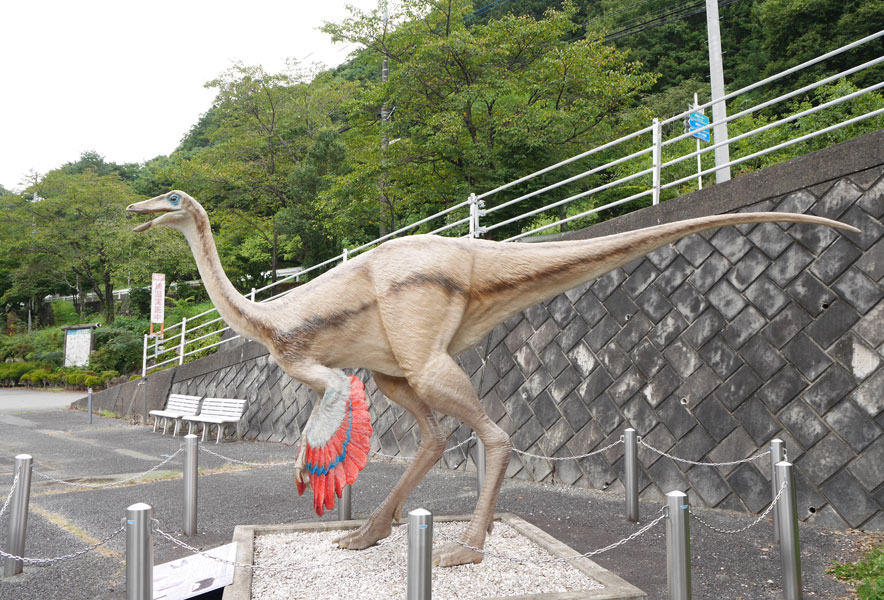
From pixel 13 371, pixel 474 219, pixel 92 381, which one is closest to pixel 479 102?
pixel 474 219

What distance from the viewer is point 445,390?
3627 millimetres

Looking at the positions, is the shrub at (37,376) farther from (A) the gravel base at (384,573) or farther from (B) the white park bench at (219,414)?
(A) the gravel base at (384,573)

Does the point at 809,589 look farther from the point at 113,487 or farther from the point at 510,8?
the point at 510,8

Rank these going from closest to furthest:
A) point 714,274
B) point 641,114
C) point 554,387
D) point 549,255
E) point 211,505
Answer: point 549,255
point 714,274
point 211,505
point 554,387
point 641,114

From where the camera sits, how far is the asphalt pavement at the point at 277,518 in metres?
3.85

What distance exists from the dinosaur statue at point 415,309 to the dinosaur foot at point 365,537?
1.81ft

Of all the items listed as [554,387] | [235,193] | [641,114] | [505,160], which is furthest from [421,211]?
[554,387]

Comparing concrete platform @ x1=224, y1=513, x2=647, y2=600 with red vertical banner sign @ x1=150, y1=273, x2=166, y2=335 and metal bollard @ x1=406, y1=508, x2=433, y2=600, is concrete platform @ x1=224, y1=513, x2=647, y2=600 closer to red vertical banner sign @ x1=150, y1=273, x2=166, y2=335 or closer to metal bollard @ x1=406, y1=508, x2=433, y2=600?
metal bollard @ x1=406, y1=508, x2=433, y2=600

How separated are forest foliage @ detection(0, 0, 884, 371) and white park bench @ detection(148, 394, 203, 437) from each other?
5.26 metres

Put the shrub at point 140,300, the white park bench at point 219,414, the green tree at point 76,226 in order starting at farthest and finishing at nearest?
the shrub at point 140,300
the green tree at point 76,226
the white park bench at point 219,414

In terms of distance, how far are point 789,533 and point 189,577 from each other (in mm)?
3105

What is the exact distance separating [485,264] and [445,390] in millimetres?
790

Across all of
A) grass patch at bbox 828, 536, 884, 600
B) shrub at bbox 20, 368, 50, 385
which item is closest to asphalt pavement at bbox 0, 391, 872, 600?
grass patch at bbox 828, 536, 884, 600

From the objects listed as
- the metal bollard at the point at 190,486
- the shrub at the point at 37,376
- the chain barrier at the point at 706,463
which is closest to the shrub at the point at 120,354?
the shrub at the point at 37,376
